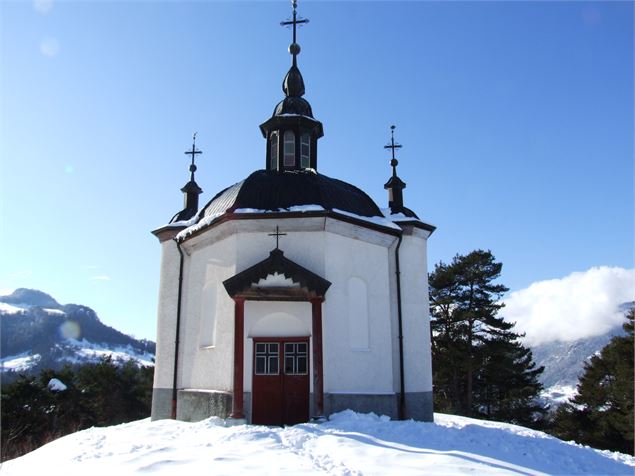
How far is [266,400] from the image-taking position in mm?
13305

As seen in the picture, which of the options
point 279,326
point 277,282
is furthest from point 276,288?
point 279,326

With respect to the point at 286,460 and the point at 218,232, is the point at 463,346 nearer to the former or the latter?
the point at 218,232

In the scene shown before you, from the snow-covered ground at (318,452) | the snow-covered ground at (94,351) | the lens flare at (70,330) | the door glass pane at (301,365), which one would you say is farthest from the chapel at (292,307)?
the lens flare at (70,330)

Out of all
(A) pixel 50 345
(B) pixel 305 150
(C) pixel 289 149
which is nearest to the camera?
(C) pixel 289 149

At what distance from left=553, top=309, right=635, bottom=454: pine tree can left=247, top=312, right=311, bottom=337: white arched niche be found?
23310 millimetres

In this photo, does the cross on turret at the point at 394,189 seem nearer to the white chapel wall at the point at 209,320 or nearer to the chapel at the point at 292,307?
the chapel at the point at 292,307

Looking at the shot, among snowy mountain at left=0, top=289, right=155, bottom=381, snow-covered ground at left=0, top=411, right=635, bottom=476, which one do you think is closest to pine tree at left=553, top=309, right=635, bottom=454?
snow-covered ground at left=0, top=411, right=635, bottom=476

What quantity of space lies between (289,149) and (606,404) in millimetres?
28024

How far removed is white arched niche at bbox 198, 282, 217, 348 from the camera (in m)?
14.9

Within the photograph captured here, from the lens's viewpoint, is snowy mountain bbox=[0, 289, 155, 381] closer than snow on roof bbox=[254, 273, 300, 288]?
No

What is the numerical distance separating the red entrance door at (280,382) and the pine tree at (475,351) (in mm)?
19523

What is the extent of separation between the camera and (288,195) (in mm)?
14969

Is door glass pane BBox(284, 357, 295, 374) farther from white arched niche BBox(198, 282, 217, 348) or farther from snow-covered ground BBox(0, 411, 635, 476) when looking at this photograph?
white arched niche BBox(198, 282, 217, 348)

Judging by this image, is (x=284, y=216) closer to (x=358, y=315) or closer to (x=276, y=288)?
(x=276, y=288)
